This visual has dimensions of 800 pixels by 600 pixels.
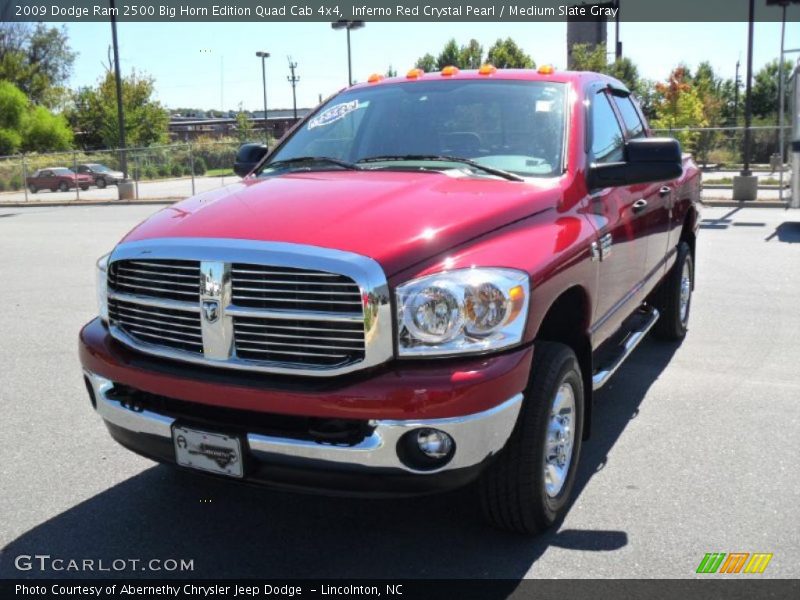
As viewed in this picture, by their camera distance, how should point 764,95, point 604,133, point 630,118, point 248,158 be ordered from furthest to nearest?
point 764,95 < point 630,118 < point 248,158 < point 604,133

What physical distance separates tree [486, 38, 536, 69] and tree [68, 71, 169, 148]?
24.3m

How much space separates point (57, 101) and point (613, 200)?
6980cm

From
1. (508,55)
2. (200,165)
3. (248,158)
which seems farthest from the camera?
(508,55)

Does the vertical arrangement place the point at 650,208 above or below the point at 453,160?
below

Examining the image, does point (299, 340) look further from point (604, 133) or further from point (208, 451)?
point (604, 133)

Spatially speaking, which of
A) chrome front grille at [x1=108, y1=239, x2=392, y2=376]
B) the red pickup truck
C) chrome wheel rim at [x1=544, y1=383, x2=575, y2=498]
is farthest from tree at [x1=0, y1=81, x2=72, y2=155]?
chrome wheel rim at [x1=544, y1=383, x2=575, y2=498]

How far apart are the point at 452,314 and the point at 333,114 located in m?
2.26

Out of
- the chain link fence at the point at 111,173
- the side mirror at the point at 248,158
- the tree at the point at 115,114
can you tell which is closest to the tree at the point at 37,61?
the tree at the point at 115,114

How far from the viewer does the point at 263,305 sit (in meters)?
2.98

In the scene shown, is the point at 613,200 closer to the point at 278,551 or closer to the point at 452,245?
→ the point at 452,245

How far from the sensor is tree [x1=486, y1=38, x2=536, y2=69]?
53.8 meters

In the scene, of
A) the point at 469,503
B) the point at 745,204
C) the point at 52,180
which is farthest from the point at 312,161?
the point at 52,180

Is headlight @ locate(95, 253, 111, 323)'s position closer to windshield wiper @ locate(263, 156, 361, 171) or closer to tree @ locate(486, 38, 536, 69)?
windshield wiper @ locate(263, 156, 361, 171)

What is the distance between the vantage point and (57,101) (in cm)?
6631
